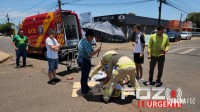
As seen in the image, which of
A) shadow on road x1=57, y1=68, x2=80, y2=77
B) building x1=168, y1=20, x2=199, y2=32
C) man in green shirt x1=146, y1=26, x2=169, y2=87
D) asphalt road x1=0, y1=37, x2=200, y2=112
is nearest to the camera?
asphalt road x1=0, y1=37, x2=200, y2=112

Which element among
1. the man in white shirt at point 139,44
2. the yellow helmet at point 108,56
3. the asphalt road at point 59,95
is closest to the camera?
the asphalt road at point 59,95

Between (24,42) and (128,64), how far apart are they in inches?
254

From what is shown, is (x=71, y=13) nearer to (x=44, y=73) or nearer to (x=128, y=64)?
(x=44, y=73)

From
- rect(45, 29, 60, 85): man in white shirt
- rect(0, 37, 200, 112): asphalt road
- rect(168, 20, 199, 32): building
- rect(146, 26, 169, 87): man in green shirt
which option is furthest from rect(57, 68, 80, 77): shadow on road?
rect(168, 20, 199, 32): building

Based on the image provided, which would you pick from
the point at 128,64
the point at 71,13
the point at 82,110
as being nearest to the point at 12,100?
the point at 82,110

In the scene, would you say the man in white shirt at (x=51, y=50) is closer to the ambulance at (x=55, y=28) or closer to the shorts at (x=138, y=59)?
the shorts at (x=138, y=59)

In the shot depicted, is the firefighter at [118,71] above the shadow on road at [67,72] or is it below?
above

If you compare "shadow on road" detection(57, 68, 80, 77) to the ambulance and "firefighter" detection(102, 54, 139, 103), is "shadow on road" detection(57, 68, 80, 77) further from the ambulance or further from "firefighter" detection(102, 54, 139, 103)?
"firefighter" detection(102, 54, 139, 103)

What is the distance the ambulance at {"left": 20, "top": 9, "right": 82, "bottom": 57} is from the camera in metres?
11.3

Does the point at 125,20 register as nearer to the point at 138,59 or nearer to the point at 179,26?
the point at 138,59

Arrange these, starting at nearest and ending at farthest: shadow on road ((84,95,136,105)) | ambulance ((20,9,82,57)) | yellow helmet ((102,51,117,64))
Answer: shadow on road ((84,95,136,105)) < yellow helmet ((102,51,117,64)) < ambulance ((20,9,82,57))

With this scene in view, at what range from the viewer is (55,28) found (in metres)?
11.3

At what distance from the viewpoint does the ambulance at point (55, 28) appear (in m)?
11.3

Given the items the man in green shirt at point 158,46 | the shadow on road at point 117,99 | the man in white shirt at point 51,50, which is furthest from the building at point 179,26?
the shadow on road at point 117,99
